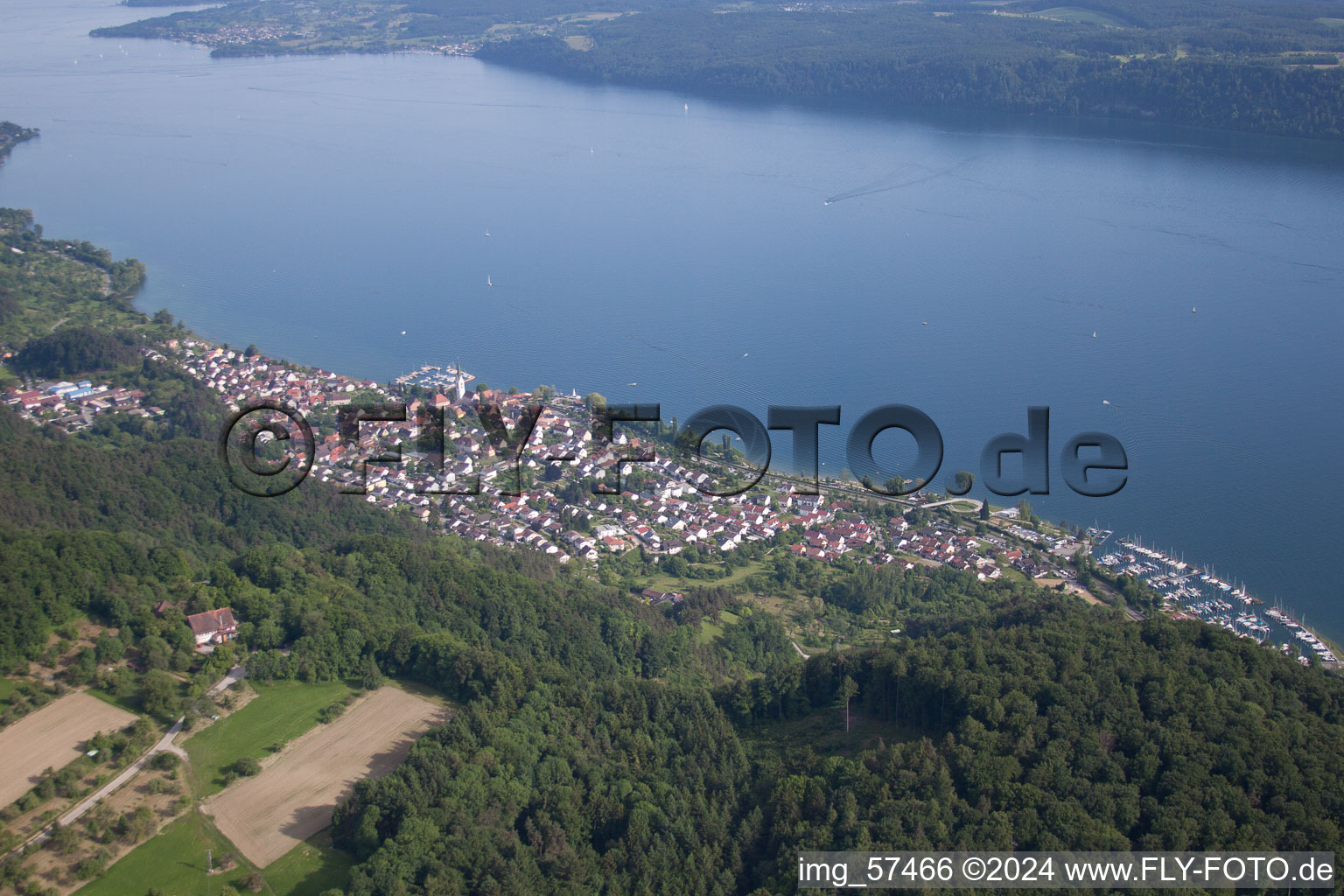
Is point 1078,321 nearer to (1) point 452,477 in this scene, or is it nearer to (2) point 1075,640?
(1) point 452,477

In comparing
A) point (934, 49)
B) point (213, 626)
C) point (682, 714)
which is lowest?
point (682, 714)

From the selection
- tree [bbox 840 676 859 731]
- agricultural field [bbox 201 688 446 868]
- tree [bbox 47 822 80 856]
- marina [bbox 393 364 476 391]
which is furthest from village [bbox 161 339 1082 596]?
tree [bbox 47 822 80 856]

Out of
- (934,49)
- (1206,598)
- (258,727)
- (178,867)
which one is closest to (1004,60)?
(934,49)

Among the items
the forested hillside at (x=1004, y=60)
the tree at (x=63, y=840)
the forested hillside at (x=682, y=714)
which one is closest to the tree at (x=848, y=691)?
the forested hillside at (x=682, y=714)

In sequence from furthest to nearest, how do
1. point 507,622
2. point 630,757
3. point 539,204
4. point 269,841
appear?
point 539,204 < point 507,622 < point 630,757 < point 269,841

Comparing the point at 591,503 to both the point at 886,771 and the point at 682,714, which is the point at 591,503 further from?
the point at 886,771

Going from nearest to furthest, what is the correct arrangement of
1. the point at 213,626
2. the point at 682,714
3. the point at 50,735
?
the point at 50,735, the point at 682,714, the point at 213,626

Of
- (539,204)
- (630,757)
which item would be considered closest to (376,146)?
(539,204)
